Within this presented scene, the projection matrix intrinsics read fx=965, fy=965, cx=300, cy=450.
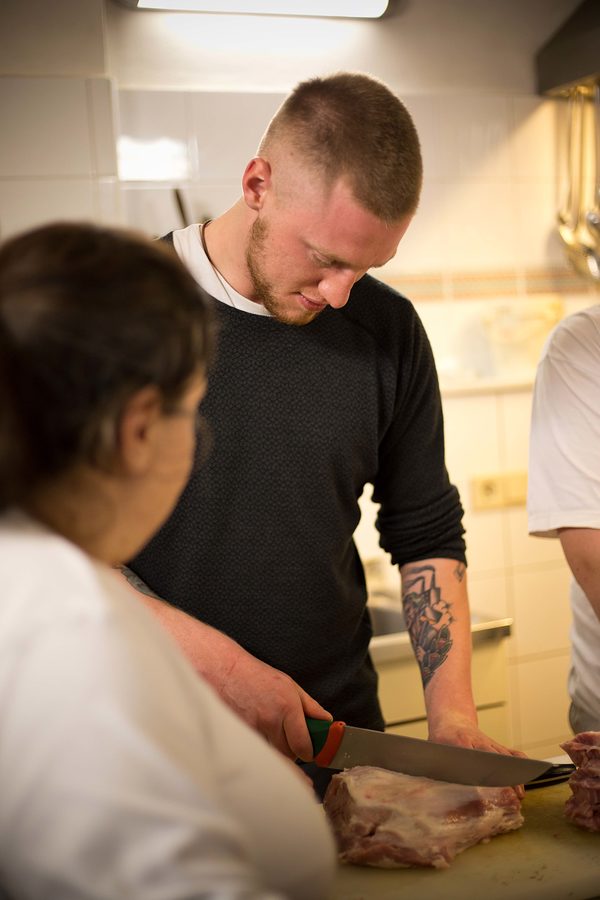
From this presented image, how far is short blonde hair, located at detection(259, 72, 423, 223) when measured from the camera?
1.31 meters

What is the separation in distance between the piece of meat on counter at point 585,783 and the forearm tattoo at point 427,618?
10.6 inches

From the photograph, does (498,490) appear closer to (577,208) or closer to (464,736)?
(577,208)

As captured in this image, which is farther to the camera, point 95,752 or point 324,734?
point 324,734

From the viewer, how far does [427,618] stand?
162 centimetres

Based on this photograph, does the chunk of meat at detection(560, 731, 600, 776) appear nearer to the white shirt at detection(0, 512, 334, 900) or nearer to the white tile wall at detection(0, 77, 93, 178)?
the white shirt at detection(0, 512, 334, 900)

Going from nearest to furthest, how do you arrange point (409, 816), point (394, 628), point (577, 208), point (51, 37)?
point (409, 816) → point (51, 37) → point (394, 628) → point (577, 208)

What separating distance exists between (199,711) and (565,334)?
121cm

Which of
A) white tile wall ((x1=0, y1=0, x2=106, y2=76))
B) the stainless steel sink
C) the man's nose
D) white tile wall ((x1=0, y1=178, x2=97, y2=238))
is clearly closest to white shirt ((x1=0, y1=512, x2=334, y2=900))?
the man's nose

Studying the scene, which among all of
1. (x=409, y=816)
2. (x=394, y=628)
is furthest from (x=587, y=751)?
(x=394, y=628)

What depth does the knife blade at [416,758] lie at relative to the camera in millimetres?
1268

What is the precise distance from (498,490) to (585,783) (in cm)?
178

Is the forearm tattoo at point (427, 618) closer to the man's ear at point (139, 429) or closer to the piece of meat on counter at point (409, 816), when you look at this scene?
the piece of meat on counter at point (409, 816)

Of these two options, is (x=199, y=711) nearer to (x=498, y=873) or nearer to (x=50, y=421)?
(x=50, y=421)

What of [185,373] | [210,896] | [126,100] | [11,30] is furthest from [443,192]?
[210,896]
